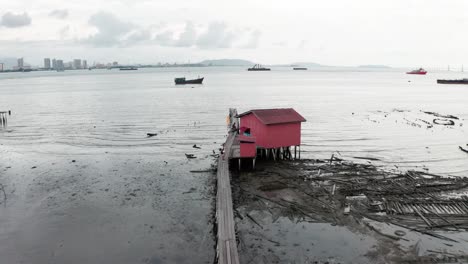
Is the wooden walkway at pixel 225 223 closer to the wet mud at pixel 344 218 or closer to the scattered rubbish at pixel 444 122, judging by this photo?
the wet mud at pixel 344 218

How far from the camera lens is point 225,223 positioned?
1998 centimetres

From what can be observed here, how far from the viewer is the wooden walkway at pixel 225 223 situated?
16.9 metres

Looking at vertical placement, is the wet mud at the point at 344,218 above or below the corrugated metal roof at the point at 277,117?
below

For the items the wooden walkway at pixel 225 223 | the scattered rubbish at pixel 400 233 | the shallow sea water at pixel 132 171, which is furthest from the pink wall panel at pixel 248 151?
the scattered rubbish at pixel 400 233

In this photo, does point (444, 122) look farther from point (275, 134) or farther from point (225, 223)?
point (225, 223)

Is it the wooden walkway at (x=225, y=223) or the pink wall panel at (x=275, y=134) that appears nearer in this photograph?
the wooden walkway at (x=225, y=223)

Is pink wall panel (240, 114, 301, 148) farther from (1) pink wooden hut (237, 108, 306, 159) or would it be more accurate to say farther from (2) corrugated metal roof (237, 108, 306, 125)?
(2) corrugated metal roof (237, 108, 306, 125)

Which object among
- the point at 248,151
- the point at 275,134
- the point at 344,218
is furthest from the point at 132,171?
the point at 344,218

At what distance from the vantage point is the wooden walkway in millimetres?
16859

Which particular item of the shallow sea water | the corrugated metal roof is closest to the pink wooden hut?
the corrugated metal roof

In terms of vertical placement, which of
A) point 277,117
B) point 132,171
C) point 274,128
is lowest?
point 132,171

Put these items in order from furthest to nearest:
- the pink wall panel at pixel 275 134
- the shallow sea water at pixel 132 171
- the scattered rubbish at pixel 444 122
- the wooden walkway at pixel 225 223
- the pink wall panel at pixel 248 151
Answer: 1. the scattered rubbish at pixel 444 122
2. the pink wall panel at pixel 275 134
3. the pink wall panel at pixel 248 151
4. the shallow sea water at pixel 132 171
5. the wooden walkway at pixel 225 223

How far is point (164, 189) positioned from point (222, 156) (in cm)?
612

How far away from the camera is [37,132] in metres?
53.2
